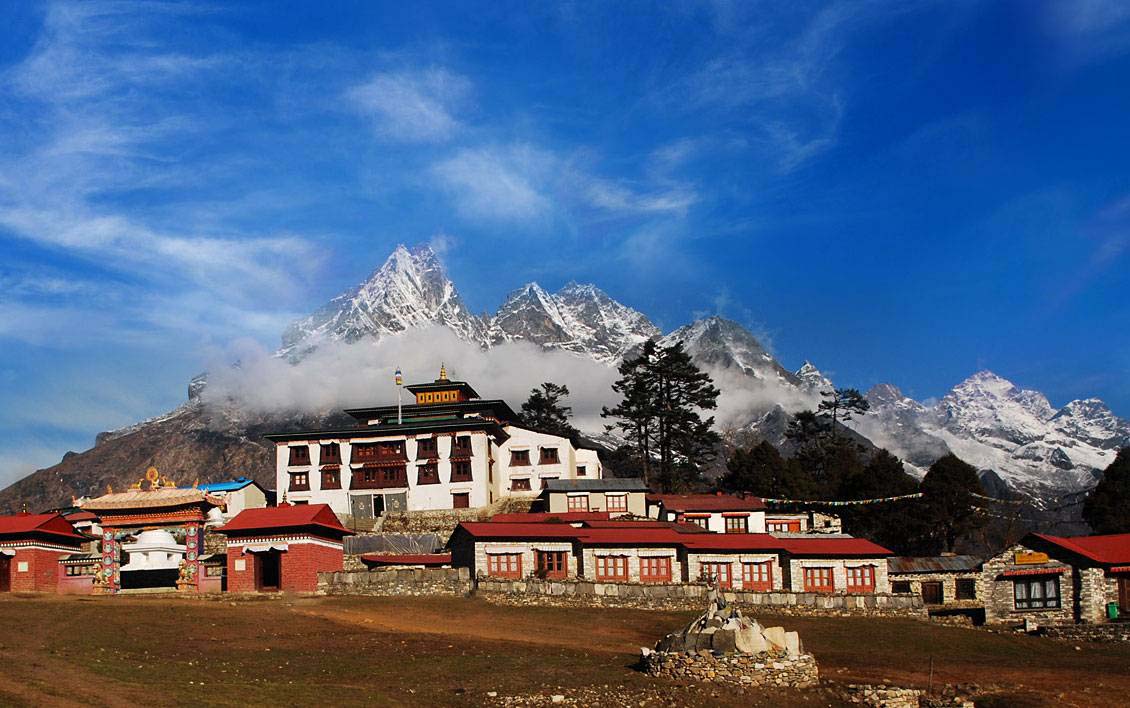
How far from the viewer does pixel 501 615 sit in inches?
2029

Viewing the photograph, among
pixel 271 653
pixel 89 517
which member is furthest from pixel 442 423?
pixel 271 653

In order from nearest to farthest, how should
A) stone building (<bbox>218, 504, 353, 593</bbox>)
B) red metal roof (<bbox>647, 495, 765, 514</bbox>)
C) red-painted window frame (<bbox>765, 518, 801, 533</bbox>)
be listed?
stone building (<bbox>218, 504, 353, 593</bbox>) → red metal roof (<bbox>647, 495, 765, 514</bbox>) → red-painted window frame (<bbox>765, 518, 801, 533</bbox>)

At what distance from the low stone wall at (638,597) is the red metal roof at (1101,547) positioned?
12.0 meters

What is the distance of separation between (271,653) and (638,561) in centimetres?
2745

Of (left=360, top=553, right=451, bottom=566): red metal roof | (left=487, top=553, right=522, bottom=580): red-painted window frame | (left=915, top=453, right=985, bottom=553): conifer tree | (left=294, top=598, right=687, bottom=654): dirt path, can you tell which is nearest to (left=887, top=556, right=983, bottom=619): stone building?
(left=915, top=453, right=985, bottom=553): conifer tree

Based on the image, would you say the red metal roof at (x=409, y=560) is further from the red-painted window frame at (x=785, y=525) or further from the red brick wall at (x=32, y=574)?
the red-painted window frame at (x=785, y=525)

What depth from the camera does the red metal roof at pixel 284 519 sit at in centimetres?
5881

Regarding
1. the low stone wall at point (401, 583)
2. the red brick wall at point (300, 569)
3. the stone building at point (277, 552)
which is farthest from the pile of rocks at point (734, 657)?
the stone building at point (277, 552)

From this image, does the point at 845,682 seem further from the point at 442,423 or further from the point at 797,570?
the point at 442,423

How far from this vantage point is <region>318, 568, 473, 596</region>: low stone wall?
56.7 meters

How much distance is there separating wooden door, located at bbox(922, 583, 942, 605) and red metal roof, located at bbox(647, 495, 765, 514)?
671 inches

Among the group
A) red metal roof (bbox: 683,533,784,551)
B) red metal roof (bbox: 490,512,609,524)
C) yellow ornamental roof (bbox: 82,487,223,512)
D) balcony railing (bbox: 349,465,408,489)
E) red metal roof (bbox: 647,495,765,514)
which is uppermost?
balcony railing (bbox: 349,465,408,489)

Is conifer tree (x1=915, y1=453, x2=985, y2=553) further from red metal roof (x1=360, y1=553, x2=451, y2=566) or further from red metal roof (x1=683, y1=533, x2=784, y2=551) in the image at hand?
red metal roof (x1=360, y1=553, x2=451, y2=566)

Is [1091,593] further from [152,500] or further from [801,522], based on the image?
[152,500]
